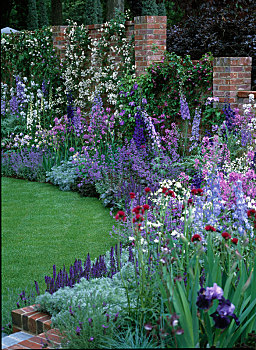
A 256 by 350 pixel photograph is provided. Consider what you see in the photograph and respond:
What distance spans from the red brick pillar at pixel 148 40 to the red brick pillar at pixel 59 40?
79.9 inches

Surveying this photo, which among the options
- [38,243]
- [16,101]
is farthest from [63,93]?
[38,243]

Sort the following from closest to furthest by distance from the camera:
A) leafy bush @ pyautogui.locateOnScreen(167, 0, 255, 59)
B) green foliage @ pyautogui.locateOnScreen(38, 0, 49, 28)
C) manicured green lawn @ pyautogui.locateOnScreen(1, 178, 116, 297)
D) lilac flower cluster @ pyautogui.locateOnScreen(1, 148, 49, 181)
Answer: manicured green lawn @ pyautogui.locateOnScreen(1, 178, 116, 297) < lilac flower cluster @ pyautogui.locateOnScreen(1, 148, 49, 181) < leafy bush @ pyautogui.locateOnScreen(167, 0, 255, 59) < green foliage @ pyautogui.locateOnScreen(38, 0, 49, 28)

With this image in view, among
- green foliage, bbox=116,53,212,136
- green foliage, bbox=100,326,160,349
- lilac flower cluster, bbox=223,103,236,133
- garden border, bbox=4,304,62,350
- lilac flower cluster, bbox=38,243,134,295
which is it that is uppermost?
green foliage, bbox=116,53,212,136

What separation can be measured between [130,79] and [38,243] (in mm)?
4218

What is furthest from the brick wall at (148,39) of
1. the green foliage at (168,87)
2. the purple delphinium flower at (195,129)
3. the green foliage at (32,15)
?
the green foliage at (32,15)

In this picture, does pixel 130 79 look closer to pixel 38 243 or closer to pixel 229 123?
pixel 229 123

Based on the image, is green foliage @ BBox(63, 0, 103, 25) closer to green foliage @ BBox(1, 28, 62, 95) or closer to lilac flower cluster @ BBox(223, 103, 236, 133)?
green foliage @ BBox(1, 28, 62, 95)

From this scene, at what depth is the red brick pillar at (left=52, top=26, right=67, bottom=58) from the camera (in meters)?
9.73

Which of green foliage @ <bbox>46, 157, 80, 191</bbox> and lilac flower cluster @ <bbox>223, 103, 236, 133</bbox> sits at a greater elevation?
lilac flower cluster @ <bbox>223, 103, 236, 133</bbox>

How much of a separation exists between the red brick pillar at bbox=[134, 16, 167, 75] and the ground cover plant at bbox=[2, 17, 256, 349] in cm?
37

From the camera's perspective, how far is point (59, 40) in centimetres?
979

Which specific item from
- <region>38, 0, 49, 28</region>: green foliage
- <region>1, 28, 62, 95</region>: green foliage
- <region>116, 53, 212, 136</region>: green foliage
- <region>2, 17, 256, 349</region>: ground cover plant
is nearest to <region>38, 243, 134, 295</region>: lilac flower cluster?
<region>2, 17, 256, 349</region>: ground cover plant

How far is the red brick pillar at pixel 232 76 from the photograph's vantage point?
7.01 meters

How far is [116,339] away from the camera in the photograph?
2.59m
